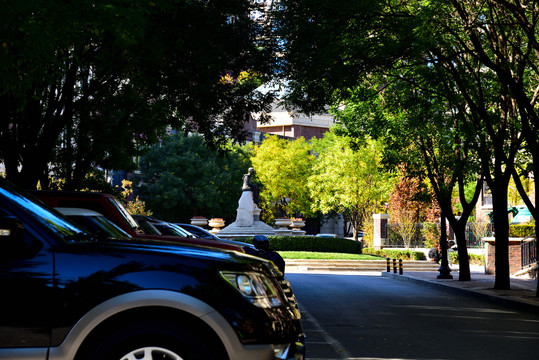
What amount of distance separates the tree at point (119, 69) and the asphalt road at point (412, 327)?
5432 millimetres

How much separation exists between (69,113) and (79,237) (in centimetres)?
1416

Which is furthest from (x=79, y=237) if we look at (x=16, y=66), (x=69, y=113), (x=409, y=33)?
(x=69, y=113)

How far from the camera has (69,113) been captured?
18344 mm

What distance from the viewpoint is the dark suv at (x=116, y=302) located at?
169 inches

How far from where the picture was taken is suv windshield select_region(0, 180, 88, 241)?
4598mm

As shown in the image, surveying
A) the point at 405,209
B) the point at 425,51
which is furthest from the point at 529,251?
the point at 405,209

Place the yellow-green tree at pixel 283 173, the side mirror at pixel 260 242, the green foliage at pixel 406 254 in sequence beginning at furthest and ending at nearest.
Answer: the yellow-green tree at pixel 283 173, the green foliage at pixel 406 254, the side mirror at pixel 260 242

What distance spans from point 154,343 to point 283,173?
65448mm

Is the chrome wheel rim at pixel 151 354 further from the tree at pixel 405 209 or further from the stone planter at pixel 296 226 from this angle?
the stone planter at pixel 296 226

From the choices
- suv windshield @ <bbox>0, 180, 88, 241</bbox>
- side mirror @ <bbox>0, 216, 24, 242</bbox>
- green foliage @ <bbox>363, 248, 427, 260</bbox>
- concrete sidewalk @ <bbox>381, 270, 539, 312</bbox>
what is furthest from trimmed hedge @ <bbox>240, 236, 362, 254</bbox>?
side mirror @ <bbox>0, 216, 24, 242</bbox>

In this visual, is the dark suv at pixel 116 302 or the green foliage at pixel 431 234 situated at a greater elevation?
the green foliage at pixel 431 234

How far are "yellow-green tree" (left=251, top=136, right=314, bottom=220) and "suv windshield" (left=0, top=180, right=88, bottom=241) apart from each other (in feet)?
210

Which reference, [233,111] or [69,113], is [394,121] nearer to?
[233,111]

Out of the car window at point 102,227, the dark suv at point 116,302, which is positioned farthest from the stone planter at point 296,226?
the dark suv at point 116,302
